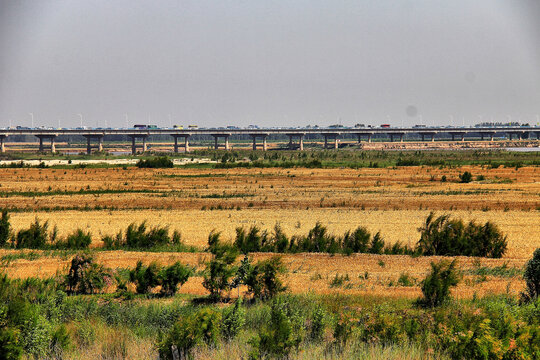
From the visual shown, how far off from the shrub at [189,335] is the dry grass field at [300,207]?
6028 mm

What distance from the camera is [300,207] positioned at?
37906mm

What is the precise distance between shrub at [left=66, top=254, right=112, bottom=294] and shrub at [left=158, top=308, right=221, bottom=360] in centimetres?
654

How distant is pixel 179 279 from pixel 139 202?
26.3 m

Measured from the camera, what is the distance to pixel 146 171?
69.8 meters

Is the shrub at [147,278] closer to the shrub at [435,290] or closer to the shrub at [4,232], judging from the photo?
the shrub at [435,290]

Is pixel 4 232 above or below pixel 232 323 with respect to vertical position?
below

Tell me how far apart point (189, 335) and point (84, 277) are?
23.7 ft

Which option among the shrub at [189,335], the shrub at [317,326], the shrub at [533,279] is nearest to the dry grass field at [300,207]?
the shrub at [533,279]

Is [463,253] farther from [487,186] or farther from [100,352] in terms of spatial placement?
[487,186]

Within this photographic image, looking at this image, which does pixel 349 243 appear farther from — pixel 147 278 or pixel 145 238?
pixel 147 278

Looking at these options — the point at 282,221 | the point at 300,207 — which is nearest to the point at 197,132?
the point at 300,207

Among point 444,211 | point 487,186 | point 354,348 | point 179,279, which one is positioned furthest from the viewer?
point 487,186

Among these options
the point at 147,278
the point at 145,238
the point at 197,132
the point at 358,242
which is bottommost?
the point at 145,238

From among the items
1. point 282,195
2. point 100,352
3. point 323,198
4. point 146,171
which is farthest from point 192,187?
point 100,352
